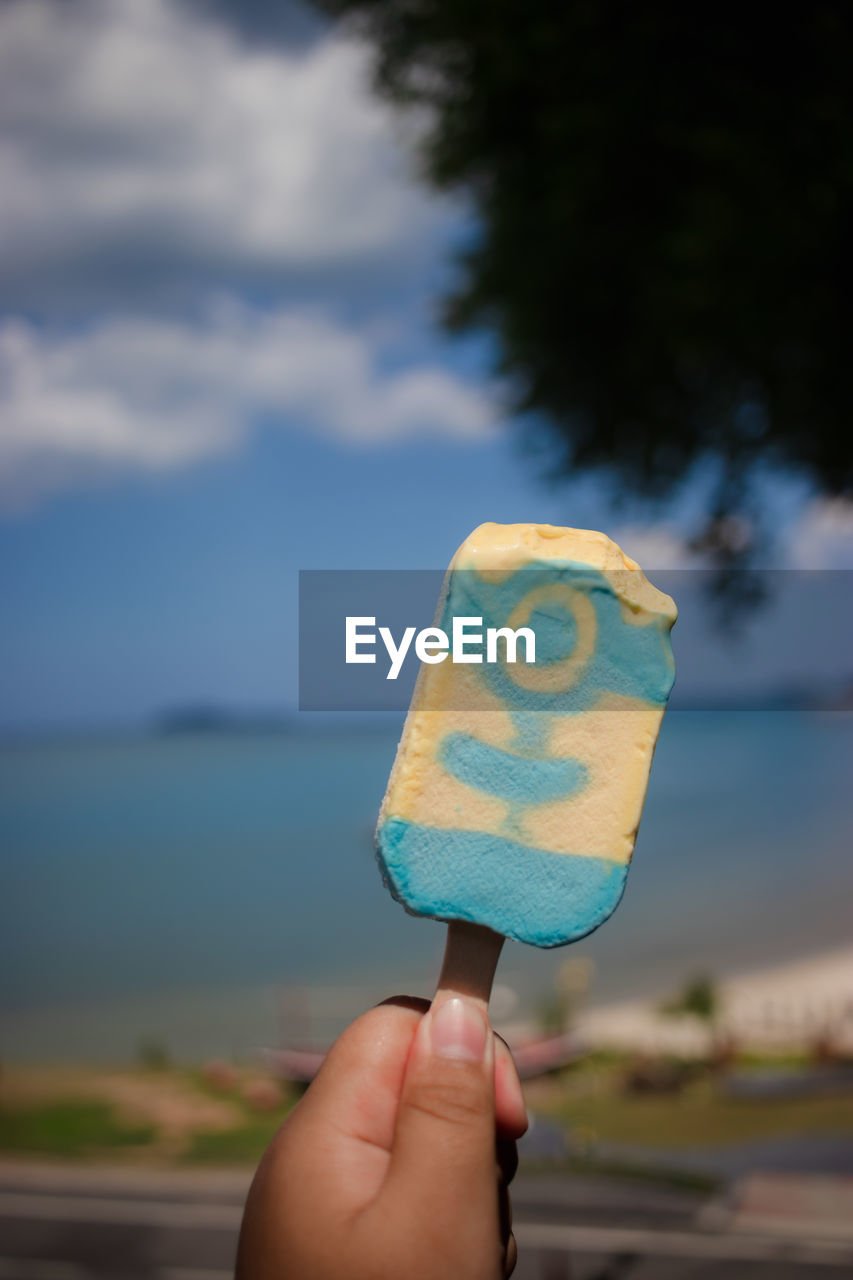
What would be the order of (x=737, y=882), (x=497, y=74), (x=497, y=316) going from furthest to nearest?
(x=737, y=882)
(x=497, y=316)
(x=497, y=74)

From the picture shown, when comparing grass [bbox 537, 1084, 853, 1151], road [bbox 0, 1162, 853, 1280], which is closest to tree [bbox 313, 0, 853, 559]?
grass [bbox 537, 1084, 853, 1151]

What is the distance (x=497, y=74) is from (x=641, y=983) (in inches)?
482

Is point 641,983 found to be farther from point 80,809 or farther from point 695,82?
point 80,809

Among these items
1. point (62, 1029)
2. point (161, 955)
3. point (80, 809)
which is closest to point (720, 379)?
point (62, 1029)

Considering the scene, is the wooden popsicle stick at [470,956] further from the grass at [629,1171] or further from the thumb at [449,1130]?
the grass at [629,1171]

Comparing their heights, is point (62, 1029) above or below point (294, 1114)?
below

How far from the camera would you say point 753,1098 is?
294 inches

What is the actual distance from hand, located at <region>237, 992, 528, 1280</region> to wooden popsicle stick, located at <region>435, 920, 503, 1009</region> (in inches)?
1.7

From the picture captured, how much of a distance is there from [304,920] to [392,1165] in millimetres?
19705

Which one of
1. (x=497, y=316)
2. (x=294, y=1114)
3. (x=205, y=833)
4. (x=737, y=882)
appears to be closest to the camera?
(x=294, y=1114)

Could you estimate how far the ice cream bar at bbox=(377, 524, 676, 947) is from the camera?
52.4 inches

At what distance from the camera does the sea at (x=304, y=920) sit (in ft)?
47.1

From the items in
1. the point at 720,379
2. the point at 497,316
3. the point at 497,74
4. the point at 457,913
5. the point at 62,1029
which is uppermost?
the point at 497,74

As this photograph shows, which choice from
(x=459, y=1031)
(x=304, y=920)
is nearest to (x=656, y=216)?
(x=459, y=1031)
